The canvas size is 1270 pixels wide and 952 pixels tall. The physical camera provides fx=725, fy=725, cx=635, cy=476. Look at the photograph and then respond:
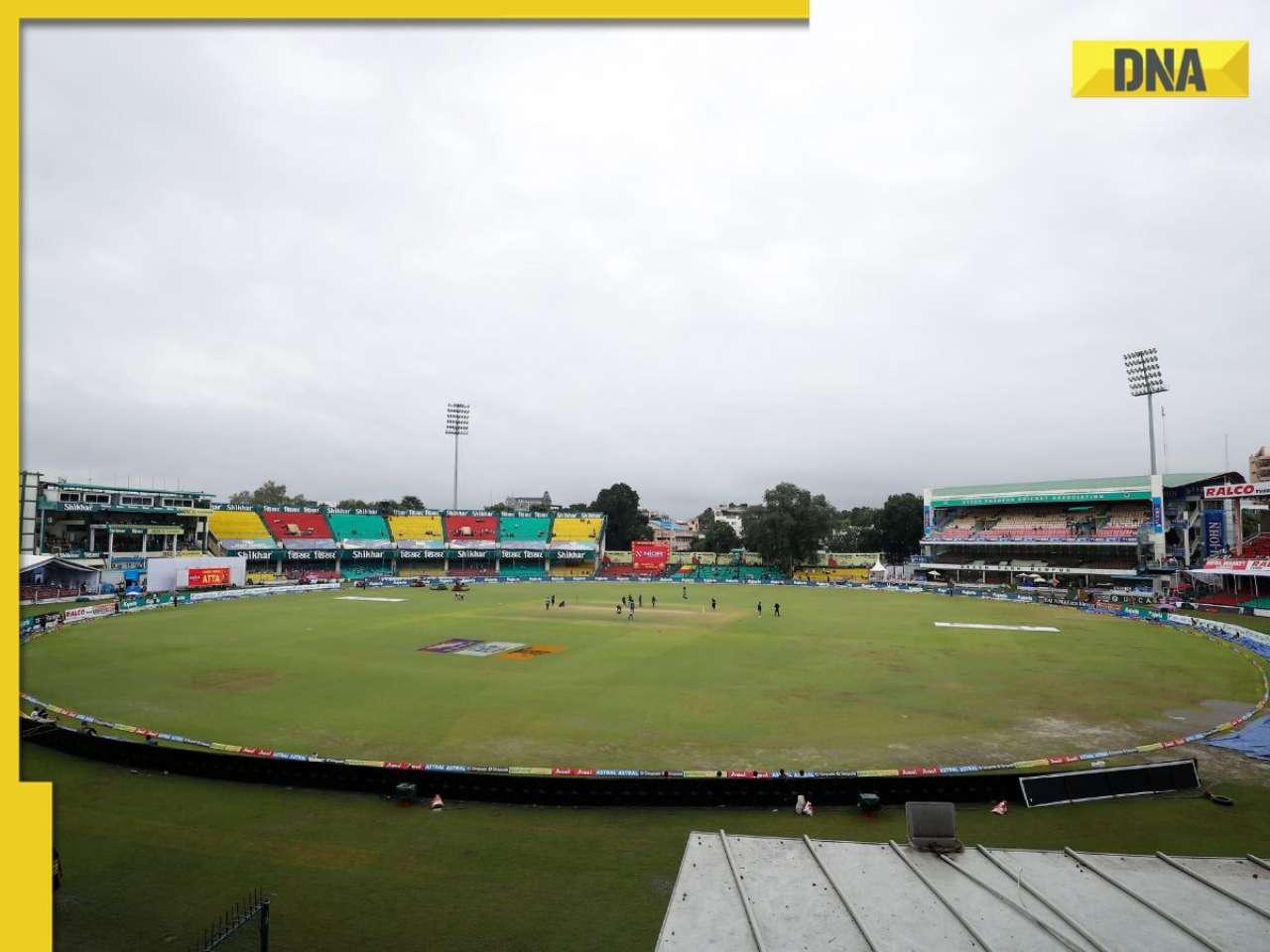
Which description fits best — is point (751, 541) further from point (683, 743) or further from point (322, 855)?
point (322, 855)

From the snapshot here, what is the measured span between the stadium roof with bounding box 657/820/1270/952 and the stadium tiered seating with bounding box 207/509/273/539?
83.3 m

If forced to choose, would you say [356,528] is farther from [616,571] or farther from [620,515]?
[620,515]

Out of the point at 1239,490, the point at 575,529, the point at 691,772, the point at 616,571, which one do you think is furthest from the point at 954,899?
the point at 575,529

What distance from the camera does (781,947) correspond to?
7688 millimetres

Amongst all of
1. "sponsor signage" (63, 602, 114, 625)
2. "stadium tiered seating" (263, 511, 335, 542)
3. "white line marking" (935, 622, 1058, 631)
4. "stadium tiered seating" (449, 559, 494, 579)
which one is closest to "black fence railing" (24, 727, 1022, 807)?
"white line marking" (935, 622, 1058, 631)

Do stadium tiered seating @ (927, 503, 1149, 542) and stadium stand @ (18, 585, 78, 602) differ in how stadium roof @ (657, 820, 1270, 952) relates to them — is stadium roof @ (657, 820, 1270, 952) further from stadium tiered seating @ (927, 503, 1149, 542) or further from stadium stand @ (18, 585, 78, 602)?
stadium tiered seating @ (927, 503, 1149, 542)

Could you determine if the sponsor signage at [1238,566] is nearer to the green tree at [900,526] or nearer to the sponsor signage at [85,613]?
the green tree at [900,526]

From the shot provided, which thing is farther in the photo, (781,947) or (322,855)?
(322,855)

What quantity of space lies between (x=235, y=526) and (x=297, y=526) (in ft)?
21.1

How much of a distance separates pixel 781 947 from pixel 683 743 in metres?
11.4

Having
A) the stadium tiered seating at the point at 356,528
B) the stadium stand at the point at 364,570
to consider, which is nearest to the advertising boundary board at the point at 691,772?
the stadium stand at the point at 364,570

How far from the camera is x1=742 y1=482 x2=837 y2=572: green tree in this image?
3440 inches

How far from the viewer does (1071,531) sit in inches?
2906

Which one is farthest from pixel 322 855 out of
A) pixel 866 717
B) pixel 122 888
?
pixel 866 717
